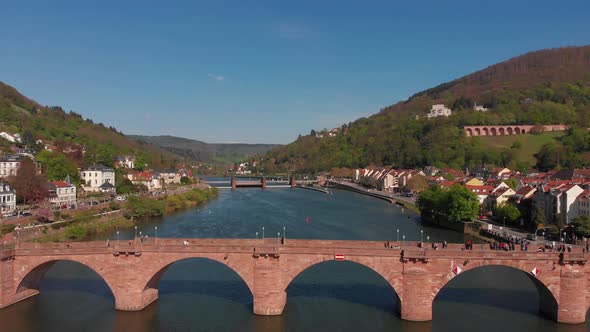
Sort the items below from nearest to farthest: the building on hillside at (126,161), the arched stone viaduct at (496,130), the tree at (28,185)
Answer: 1. the tree at (28,185)
2. the building on hillside at (126,161)
3. the arched stone viaduct at (496,130)

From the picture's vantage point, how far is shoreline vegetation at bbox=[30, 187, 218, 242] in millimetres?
53438

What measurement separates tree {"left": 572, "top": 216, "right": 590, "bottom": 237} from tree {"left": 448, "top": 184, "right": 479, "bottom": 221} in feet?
39.0

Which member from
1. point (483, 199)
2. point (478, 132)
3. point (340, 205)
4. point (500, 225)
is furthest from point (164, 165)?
point (500, 225)

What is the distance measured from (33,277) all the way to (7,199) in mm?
32888

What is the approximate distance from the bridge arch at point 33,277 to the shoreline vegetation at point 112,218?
53.6ft

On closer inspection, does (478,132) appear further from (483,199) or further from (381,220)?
(381,220)

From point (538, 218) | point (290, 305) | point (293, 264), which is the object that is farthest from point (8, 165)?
point (538, 218)

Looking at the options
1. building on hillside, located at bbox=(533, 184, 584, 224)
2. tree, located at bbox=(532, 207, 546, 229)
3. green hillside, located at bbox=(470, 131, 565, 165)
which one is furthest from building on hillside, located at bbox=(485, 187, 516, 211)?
green hillside, located at bbox=(470, 131, 565, 165)

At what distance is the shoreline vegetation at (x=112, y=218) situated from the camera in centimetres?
5344

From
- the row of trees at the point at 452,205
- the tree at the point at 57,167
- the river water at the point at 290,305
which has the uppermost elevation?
the tree at the point at 57,167

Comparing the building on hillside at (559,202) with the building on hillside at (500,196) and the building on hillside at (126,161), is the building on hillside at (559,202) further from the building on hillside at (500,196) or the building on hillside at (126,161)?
the building on hillside at (126,161)

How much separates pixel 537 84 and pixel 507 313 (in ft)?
619

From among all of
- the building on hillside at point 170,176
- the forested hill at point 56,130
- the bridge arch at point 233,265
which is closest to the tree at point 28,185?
the forested hill at point 56,130

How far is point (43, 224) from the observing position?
179 feet
